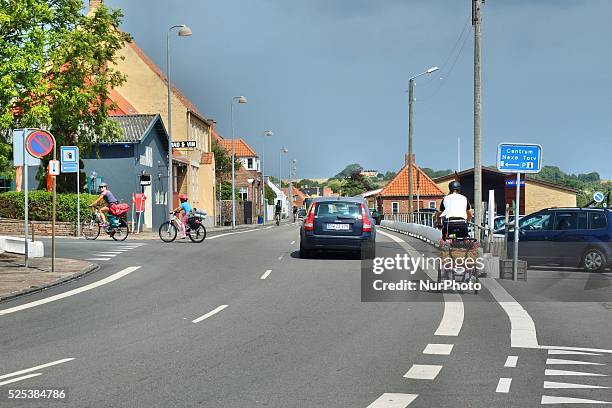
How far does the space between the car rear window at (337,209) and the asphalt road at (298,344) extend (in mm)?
4250

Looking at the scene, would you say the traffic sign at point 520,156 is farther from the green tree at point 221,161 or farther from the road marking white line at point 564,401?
the green tree at point 221,161

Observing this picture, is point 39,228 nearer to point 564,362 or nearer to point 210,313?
point 210,313

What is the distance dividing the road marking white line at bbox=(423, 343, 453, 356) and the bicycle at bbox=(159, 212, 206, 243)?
58.9 feet

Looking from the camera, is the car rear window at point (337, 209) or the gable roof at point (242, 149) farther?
→ the gable roof at point (242, 149)

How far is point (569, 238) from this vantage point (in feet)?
54.8

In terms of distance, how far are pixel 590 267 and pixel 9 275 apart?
13043 mm

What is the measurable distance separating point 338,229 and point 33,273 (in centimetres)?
743

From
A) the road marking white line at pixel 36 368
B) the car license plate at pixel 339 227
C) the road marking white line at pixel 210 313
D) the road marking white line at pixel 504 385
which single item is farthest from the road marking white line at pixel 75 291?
the road marking white line at pixel 504 385

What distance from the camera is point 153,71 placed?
185 ft

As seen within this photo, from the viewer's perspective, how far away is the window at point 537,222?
678 inches

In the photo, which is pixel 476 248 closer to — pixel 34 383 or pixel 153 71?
pixel 34 383

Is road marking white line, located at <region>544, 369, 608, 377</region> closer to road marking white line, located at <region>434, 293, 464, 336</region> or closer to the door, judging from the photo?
road marking white line, located at <region>434, 293, 464, 336</region>

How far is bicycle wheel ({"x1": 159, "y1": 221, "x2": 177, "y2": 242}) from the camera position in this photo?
83.6ft

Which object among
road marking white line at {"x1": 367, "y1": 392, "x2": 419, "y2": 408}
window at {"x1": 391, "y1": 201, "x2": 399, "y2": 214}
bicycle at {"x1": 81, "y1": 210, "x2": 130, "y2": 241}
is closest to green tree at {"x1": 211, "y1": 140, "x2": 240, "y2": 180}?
window at {"x1": 391, "y1": 201, "x2": 399, "y2": 214}
